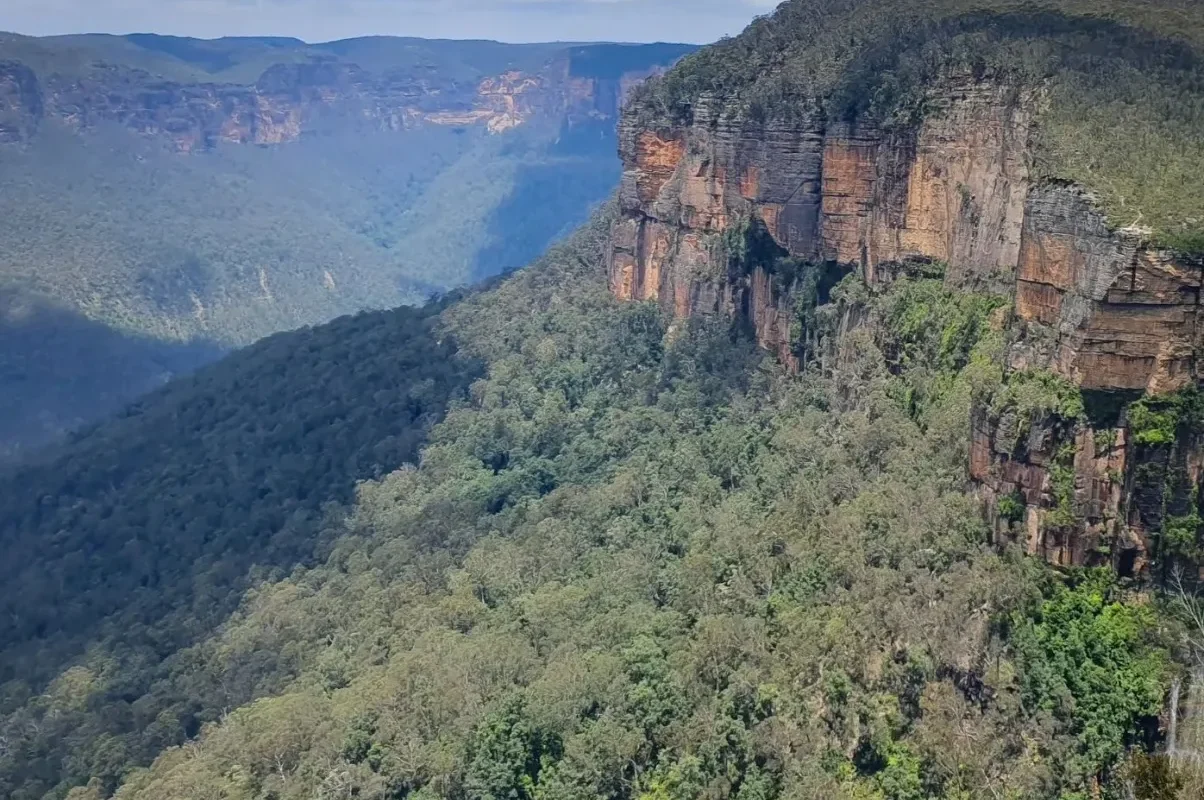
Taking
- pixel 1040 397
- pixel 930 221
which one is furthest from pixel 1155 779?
pixel 930 221

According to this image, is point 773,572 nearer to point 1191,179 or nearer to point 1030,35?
point 1191,179

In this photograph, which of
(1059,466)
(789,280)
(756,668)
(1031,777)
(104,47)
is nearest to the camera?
(1031,777)

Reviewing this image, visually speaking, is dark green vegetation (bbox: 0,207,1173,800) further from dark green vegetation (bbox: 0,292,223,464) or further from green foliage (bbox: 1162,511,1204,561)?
dark green vegetation (bbox: 0,292,223,464)

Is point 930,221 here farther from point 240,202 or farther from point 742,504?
point 240,202

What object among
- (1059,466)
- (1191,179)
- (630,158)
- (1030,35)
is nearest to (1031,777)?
(1059,466)

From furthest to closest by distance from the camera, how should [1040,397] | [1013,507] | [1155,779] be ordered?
[1013,507], [1040,397], [1155,779]

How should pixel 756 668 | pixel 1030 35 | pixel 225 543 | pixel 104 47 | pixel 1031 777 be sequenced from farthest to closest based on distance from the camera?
pixel 104 47 → pixel 225 543 → pixel 1030 35 → pixel 756 668 → pixel 1031 777

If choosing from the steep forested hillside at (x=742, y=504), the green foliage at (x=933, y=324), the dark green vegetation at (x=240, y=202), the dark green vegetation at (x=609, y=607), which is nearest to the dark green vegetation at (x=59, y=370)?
the dark green vegetation at (x=240, y=202)
